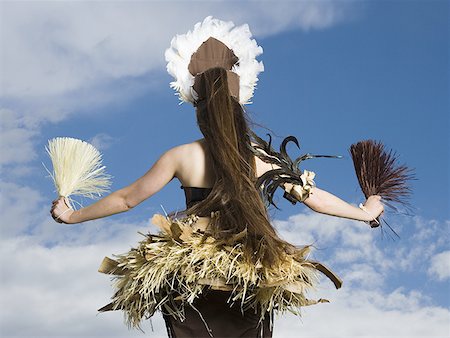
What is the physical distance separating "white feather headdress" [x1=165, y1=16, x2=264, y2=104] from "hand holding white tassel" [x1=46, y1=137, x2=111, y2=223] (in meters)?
0.63

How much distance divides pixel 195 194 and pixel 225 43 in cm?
81

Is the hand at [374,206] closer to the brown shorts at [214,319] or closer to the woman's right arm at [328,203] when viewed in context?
the woman's right arm at [328,203]

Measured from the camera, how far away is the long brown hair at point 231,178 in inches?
154

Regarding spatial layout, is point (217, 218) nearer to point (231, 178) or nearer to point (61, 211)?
point (231, 178)

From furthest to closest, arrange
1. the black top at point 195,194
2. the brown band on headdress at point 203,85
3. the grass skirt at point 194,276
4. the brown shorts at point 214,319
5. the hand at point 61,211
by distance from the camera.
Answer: the hand at point 61,211 → the brown band on headdress at point 203,85 → the black top at point 195,194 → the brown shorts at point 214,319 → the grass skirt at point 194,276

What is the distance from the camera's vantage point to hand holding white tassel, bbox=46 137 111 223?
459 centimetres

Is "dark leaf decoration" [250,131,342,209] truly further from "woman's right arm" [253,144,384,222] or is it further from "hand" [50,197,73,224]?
"hand" [50,197,73,224]

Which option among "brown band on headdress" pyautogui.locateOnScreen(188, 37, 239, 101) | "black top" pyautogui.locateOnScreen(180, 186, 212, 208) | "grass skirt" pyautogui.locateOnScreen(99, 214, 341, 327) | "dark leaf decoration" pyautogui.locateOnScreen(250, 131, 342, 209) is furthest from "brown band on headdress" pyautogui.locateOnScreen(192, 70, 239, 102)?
"grass skirt" pyautogui.locateOnScreen(99, 214, 341, 327)

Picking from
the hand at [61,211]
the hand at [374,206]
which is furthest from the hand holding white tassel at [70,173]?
the hand at [374,206]

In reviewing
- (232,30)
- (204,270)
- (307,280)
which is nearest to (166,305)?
(204,270)

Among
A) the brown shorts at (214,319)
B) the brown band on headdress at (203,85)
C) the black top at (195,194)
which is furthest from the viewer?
the brown band on headdress at (203,85)

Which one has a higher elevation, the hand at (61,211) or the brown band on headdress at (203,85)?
the brown band on headdress at (203,85)

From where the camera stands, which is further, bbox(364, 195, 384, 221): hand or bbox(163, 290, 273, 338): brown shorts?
bbox(364, 195, 384, 221): hand

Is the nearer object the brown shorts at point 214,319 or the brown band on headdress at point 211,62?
the brown shorts at point 214,319
